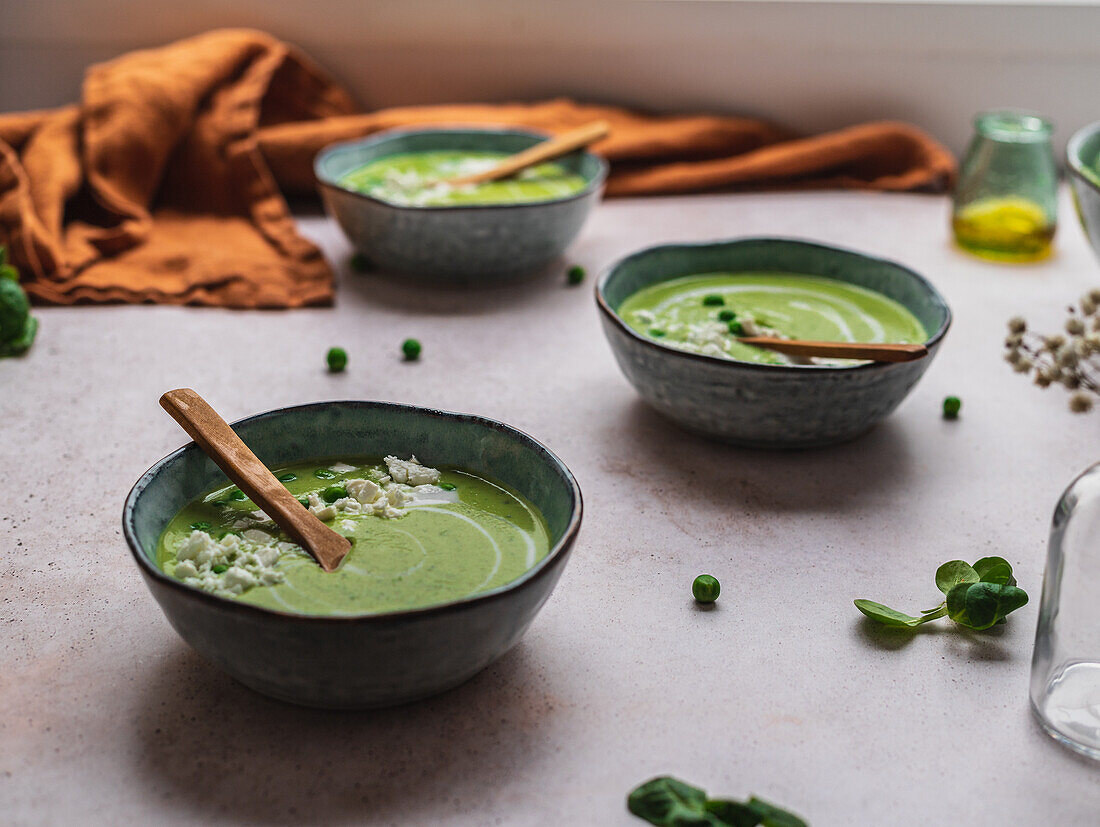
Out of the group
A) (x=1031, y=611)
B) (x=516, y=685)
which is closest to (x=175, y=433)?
(x=516, y=685)

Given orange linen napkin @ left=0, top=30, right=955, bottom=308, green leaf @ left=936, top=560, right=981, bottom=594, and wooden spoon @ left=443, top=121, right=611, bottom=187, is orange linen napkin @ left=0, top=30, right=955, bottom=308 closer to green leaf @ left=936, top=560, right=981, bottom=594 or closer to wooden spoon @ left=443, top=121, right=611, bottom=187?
wooden spoon @ left=443, top=121, right=611, bottom=187

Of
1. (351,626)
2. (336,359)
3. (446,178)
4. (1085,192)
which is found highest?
(1085,192)

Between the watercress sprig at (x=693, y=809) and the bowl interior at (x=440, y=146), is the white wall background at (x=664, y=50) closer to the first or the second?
the bowl interior at (x=440, y=146)

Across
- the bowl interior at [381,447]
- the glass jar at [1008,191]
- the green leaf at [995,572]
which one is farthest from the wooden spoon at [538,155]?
the green leaf at [995,572]

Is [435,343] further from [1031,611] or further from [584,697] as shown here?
[1031,611]

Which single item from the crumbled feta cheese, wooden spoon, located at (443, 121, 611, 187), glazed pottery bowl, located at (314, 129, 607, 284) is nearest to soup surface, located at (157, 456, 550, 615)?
the crumbled feta cheese

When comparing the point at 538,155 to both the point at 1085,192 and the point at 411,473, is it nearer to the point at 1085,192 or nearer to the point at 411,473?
the point at 1085,192

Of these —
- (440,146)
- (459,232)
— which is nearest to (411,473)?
(459,232)
